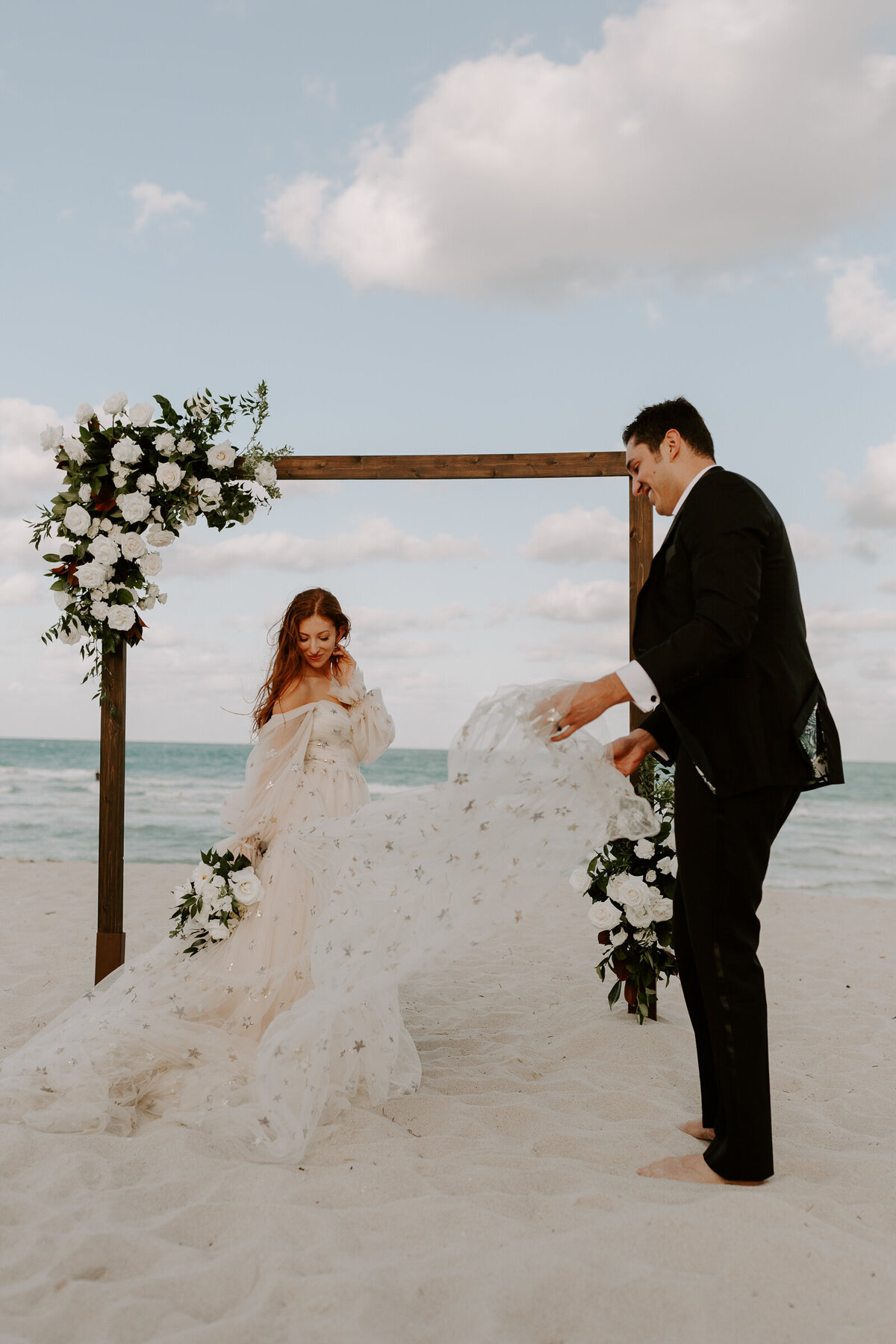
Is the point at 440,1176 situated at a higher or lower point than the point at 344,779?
lower

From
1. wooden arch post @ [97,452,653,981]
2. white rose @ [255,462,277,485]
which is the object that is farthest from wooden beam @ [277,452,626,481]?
white rose @ [255,462,277,485]

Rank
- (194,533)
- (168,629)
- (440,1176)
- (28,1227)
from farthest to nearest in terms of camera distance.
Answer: (168,629)
(194,533)
(440,1176)
(28,1227)

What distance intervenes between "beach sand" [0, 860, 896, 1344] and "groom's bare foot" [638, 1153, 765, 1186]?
0.05m

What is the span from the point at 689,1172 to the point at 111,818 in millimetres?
2987

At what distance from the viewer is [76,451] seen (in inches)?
157

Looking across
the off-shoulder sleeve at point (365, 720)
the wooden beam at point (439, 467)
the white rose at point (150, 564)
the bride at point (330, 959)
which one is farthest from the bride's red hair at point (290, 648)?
the wooden beam at point (439, 467)

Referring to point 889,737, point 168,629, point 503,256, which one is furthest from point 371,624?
point 503,256

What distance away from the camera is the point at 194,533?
14.4 feet

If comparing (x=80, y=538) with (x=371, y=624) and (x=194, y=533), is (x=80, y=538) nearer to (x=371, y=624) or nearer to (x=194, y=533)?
(x=194, y=533)

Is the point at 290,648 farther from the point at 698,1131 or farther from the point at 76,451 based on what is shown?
the point at 698,1131

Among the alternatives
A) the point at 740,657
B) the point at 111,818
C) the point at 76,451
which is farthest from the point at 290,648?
the point at 740,657

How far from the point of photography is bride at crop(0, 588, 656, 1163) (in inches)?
98.7

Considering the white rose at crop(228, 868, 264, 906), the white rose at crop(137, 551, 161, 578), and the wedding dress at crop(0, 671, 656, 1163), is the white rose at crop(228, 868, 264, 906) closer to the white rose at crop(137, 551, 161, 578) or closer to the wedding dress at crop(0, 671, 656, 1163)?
the wedding dress at crop(0, 671, 656, 1163)

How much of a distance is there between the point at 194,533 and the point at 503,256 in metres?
5.21
